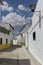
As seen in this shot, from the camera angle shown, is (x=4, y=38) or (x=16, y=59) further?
(x=4, y=38)

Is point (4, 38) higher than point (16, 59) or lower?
higher

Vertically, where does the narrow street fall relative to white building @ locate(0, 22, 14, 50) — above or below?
below

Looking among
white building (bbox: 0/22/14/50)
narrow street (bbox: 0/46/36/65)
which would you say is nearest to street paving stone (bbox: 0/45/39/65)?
narrow street (bbox: 0/46/36/65)

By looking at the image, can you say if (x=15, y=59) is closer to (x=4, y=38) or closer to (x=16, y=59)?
(x=16, y=59)

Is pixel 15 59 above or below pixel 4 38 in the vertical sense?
below

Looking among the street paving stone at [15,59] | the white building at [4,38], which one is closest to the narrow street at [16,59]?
the street paving stone at [15,59]

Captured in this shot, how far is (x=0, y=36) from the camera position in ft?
124

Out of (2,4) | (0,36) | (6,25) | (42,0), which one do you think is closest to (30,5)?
(2,4)

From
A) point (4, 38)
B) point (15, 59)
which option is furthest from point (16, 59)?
point (4, 38)

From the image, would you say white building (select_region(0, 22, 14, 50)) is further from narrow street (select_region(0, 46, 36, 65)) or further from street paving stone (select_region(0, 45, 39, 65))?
narrow street (select_region(0, 46, 36, 65))

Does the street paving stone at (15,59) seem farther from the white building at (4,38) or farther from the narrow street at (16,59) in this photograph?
the white building at (4,38)

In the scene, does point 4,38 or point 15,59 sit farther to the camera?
point 4,38

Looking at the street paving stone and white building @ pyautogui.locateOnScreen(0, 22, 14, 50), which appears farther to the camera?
white building @ pyautogui.locateOnScreen(0, 22, 14, 50)

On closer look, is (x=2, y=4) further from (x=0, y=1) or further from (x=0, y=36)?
(x=0, y=36)
